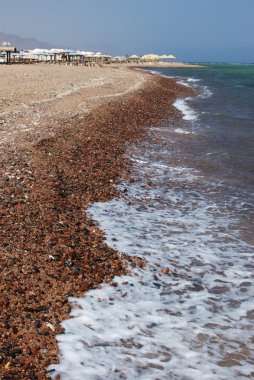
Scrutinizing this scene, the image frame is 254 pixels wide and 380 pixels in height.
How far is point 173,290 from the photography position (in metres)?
5.50

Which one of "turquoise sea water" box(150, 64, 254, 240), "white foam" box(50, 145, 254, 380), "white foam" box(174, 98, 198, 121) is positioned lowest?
"white foam" box(50, 145, 254, 380)

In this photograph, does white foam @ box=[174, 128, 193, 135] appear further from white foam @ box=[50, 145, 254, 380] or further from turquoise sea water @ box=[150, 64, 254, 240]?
white foam @ box=[50, 145, 254, 380]

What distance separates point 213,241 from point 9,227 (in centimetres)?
362

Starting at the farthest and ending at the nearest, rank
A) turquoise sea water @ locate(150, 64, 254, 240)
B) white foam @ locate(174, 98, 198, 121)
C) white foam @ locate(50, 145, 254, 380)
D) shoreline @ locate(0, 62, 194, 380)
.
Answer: white foam @ locate(174, 98, 198, 121) < turquoise sea water @ locate(150, 64, 254, 240) < shoreline @ locate(0, 62, 194, 380) < white foam @ locate(50, 145, 254, 380)

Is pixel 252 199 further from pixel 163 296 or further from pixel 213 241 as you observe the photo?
pixel 163 296

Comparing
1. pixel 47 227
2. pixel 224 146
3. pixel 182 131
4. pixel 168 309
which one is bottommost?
pixel 168 309

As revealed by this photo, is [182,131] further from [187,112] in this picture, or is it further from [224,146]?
[187,112]

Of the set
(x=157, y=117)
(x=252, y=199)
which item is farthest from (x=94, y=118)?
(x=252, y=199)

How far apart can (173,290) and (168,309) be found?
47cm

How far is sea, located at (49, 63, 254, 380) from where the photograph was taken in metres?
4.15

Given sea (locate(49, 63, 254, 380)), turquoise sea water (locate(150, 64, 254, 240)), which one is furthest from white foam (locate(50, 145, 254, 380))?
→ turquoise sea water (locate(150, 64, 254, 240))

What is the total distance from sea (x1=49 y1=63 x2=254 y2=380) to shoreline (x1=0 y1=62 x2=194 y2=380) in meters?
0.27

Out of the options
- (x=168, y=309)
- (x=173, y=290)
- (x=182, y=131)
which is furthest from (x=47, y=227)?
(x=182, y=131)

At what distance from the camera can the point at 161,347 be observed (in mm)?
4379
